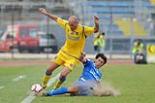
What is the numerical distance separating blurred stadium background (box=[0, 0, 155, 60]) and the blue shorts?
2713 centimetres

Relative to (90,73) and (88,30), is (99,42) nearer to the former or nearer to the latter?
(88,30)

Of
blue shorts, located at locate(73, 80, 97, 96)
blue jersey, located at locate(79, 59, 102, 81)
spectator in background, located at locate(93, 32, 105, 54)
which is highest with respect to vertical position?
blue jersey, located at locate(79, 59, 102, 81)

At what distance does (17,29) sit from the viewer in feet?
159

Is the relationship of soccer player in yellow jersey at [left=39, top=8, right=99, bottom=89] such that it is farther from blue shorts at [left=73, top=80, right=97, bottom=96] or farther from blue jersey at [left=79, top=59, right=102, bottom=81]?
blue shorts at [left=73, top=80, right=97, bottom=96]

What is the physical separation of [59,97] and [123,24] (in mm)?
32302

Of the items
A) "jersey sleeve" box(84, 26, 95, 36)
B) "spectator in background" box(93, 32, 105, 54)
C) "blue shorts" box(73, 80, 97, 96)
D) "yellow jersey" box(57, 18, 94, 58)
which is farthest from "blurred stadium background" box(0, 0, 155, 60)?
"blue shorts" box(73, 80, 97, 96)

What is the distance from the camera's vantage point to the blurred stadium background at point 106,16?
4433 cm

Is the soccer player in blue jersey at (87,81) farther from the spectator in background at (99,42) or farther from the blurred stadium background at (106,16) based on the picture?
the spectator in background at (99,42)

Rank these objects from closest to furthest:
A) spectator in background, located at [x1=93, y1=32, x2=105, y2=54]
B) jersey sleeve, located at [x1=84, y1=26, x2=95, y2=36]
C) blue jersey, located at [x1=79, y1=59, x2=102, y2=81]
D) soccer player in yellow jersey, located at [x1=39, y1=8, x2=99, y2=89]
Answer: blue jersey, located at [x1=79, y1=59, x2=102, y2=81] < jersey sleeve, located at [x1=84, y1=26, x2=95, y2=36] < soccer player in yellow jersey, located at [x1=39, y1=8, x2=99, y2=89] < spectator in background, located at [x1=93, y1=32, x2=105, y2=54]

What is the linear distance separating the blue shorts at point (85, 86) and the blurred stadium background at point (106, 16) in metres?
27.1

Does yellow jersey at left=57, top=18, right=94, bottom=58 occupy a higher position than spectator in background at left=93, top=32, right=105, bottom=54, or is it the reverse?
yellow jersey at left=57, top=18, right=94, bottom=58

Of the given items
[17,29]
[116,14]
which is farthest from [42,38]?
[116,14]

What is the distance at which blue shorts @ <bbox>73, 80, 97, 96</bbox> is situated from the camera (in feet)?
42.2

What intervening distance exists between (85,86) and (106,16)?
33.1 meters
